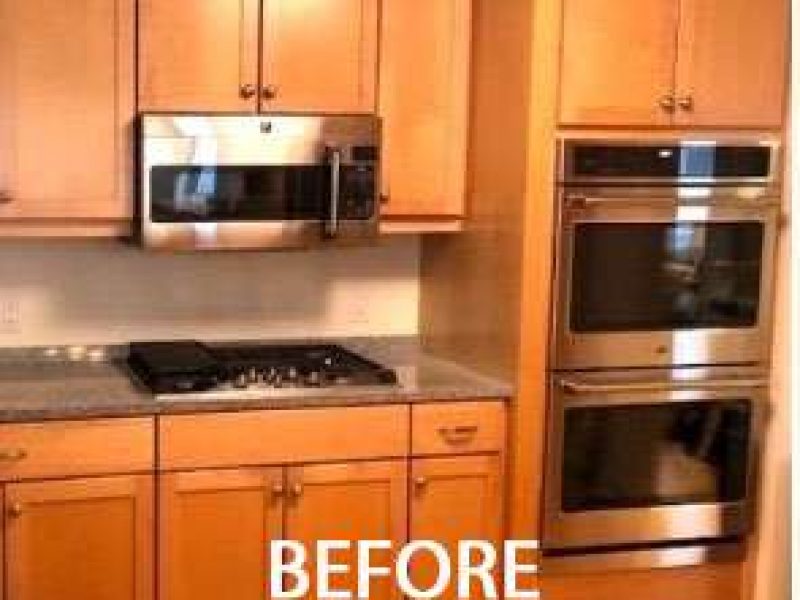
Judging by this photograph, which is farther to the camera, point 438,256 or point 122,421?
point 438,256

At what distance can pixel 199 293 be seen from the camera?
11.7ft

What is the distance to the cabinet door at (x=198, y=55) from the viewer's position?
3127 mm

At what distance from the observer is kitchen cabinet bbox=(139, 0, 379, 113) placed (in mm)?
3139

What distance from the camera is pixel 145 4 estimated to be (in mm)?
3109

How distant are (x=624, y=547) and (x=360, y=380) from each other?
2.88 feet

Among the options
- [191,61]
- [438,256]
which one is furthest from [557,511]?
[191,61]

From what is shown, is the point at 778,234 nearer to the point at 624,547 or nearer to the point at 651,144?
the point at 651,144

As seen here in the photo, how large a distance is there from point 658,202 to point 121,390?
4.80 feet

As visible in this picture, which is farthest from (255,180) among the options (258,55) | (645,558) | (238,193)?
(645,558)

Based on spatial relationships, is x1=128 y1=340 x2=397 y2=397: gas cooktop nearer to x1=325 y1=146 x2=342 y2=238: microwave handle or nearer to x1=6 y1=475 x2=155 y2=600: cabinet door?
x1=6 y1=475 x2=155 y2=600: cabinet door

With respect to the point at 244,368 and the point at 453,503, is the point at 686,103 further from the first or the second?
the point at 244,368

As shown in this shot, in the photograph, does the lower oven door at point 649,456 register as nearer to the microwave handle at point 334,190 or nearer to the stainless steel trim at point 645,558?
the stainless steel trim at point 645,558

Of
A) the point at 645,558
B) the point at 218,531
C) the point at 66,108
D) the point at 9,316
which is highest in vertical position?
the point at 66,108

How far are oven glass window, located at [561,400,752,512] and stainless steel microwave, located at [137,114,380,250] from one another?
2.68 feet
